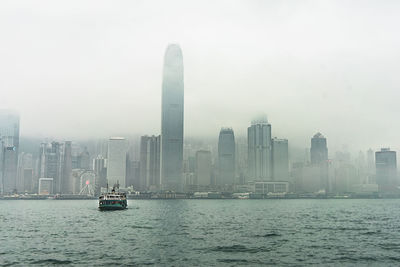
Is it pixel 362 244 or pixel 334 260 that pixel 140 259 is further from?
pixel 362 244

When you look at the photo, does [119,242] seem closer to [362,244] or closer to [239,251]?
[239,251]

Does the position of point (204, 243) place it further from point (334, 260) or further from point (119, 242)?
point (334, 260)

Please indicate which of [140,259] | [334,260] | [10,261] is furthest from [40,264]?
[334,260]

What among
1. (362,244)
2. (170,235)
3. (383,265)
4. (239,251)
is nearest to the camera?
(383,265)

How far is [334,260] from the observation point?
210 ft

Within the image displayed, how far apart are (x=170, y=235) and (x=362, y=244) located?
4287 centimetres

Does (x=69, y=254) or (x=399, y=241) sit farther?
(x=399, y=241)

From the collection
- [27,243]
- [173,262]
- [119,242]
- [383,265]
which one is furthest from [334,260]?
[27,243]

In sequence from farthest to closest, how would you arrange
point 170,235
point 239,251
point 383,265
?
point 170,235
point 239,251
point 383,265

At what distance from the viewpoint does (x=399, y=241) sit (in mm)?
85625

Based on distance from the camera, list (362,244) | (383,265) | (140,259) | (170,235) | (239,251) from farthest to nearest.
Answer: (170,235), (362,244), (239,251), (140,259), (383,265)

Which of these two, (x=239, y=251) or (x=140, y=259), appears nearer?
(x=140, y=259)

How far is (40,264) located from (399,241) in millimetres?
71396

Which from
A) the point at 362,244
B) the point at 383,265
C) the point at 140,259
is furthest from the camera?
the point at 362,244
